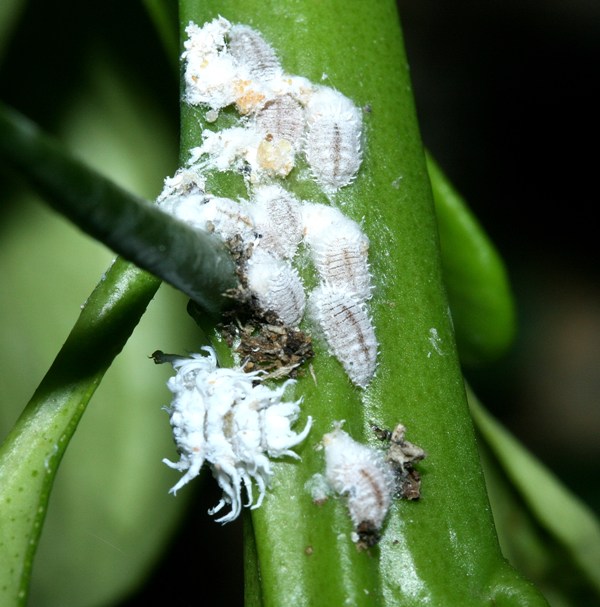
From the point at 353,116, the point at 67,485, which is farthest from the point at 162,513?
the point at 353,116

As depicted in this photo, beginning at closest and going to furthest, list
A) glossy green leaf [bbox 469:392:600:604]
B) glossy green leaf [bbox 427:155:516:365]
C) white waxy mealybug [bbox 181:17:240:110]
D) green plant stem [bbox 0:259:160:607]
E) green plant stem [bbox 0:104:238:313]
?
green plant stem [bbox 0:104:238:313] < green plant stem [bbox 0:259:160:607] < white waxy mealybug [bbox 181:17:240:110] < glossy green leaf [bbox 427:155:516:365] < glossy green leaf [bbox 469:392:600:604]

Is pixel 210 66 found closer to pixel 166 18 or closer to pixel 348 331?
pixel 166 18

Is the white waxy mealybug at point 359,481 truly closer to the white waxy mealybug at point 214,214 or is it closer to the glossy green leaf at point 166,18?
the white waxy mealybug at point 214,214

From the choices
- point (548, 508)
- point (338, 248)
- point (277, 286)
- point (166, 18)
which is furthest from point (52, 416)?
point (548, 508)

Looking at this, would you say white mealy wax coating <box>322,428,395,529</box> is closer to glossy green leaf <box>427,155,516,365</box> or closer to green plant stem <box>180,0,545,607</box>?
green plant stem <box>180,0,545,607</box>

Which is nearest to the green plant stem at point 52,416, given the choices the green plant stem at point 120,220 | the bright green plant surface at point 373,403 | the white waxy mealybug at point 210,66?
the bright green plant surface at point 373,403

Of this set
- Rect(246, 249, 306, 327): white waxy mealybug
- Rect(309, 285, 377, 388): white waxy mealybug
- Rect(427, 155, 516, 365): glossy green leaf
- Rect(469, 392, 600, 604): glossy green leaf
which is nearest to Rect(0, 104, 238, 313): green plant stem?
Rect(246, 249, 306, 327): white waxy mealybug
